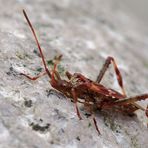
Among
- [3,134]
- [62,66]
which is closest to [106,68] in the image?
[62,66]

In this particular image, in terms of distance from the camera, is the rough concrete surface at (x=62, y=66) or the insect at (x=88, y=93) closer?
the rough concrete surface at (x=62, y=66)

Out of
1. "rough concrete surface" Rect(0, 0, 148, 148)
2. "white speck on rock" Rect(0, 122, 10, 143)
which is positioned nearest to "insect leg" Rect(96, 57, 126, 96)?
"rough concrete surface" Rect(0, 0, 148, 148)

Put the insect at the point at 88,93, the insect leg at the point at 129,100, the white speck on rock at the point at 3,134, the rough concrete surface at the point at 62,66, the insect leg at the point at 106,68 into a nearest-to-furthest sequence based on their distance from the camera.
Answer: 1. the white speck on rock at the point at 3,134
2. the rough concrete surface at the point at 62,66
3. the insect at the point at 88,93
4. the insect leg at the point at 129,100
5. the insect leg at the point at 106,68

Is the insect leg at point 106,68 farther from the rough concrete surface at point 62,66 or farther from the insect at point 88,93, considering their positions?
the insect at point 88,93

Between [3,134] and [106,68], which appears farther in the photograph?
[106,68]

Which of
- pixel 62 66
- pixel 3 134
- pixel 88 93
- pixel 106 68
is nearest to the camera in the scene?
pixel 3 134

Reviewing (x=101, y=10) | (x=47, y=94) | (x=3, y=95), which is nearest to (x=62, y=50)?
(x=47, y=94)

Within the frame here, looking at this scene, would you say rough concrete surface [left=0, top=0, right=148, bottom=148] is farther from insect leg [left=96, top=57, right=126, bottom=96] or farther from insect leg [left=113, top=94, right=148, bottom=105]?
insect leg [left=96, top=57, right=126, bottom=96]

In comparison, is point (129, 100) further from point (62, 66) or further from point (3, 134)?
point (3, 134)

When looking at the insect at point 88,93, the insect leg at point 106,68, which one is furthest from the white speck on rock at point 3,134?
the insect leg at point 106,68
